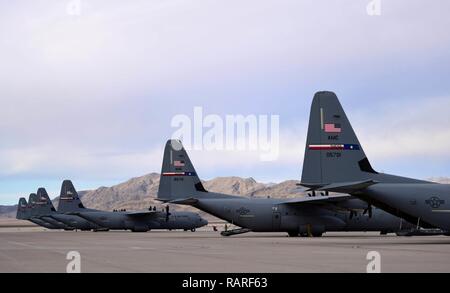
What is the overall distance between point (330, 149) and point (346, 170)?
1589mm

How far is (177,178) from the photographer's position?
6956 centimetres

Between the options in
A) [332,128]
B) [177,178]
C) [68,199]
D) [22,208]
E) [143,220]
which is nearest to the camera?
[332,128]

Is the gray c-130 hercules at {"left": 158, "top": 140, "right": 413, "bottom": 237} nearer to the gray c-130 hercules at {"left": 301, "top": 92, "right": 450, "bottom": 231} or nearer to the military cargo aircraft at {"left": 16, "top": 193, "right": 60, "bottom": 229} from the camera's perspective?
the gray c-130 hercules at {"left": 301, "top": 92, "right": 450, "bottom": 231}

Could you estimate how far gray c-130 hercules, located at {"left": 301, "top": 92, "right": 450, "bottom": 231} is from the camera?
41062mm

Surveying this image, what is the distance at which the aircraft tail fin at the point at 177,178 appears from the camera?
69.3 meters

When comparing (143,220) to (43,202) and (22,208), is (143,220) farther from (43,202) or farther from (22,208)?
(22,208)

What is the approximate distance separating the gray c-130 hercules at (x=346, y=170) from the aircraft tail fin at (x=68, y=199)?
6496cm

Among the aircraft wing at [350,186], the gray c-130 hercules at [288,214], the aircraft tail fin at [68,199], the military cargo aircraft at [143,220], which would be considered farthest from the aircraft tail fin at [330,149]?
the aircraft tail fin at [68,199]

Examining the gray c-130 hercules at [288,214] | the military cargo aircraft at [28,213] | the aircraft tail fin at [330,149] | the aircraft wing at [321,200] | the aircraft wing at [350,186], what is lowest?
the military cargo aircraft at [28,213]

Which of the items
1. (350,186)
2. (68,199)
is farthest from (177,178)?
(68,199)

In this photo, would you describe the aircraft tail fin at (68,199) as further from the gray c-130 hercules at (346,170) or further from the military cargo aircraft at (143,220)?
the gray c-130 hercules at (346,170)
